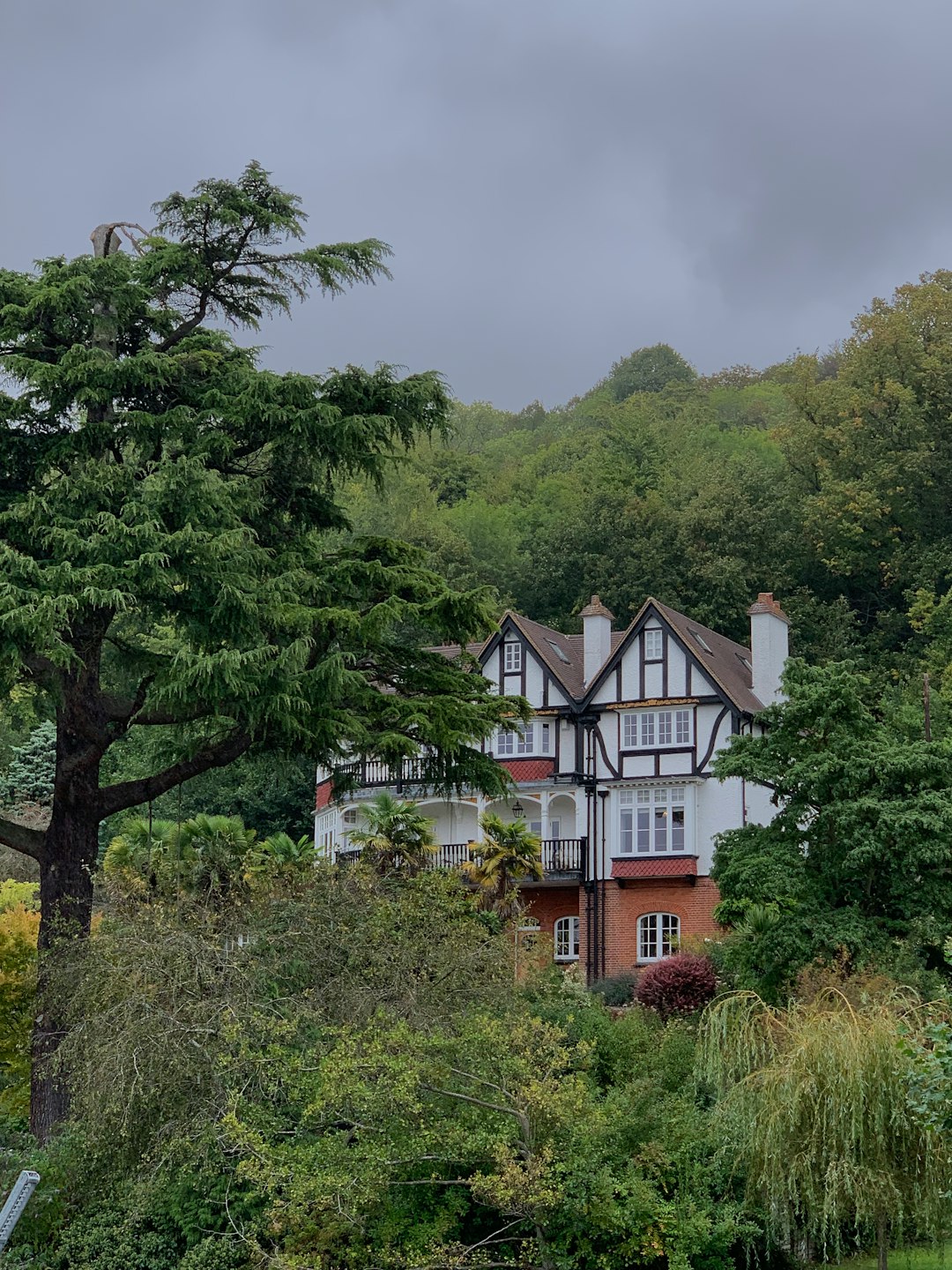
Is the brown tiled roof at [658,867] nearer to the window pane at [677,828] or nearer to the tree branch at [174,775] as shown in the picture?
the window pane at [677,828]

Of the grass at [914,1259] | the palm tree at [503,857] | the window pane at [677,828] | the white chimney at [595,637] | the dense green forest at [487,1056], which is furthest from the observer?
the white chimney at [595,637]

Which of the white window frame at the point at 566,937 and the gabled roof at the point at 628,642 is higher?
the gabled roof at the point at 628,642

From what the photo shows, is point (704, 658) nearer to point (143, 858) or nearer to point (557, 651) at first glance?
point (557, 651)

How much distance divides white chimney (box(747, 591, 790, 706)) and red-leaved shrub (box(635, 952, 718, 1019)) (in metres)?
13.4

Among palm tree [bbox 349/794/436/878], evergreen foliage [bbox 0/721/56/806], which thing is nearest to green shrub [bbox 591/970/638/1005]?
palm tree [bbox 349/794/436/878]

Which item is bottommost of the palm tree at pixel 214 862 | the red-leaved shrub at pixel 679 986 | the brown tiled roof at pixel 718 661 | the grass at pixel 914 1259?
the grass at pixel 914 1259

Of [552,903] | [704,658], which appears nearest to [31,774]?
[552,903]

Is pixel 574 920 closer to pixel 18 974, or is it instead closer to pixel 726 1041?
pixel 18 974

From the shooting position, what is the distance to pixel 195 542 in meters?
21.8

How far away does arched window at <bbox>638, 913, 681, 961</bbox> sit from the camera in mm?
41781

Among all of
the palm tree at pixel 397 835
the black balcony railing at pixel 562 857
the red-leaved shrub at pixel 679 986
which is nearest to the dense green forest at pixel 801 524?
the black balcony railing at pixel 562 857

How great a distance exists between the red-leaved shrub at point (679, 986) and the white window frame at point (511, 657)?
1471 cm

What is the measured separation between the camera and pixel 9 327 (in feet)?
77.0

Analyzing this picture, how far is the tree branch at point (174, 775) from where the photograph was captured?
23891 millimetres
